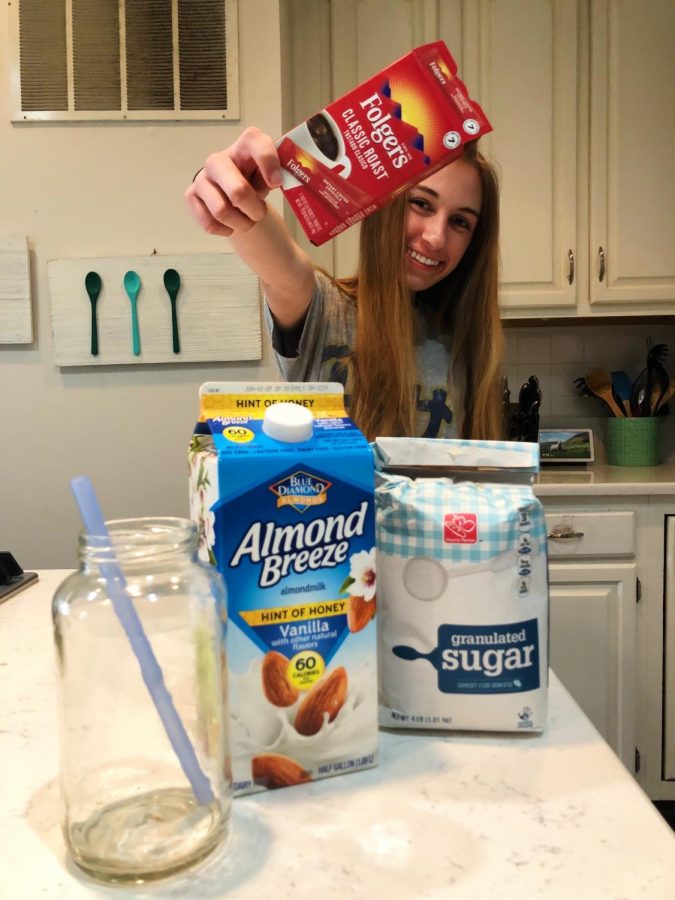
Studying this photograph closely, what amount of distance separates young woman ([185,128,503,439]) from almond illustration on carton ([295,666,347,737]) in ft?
1.81

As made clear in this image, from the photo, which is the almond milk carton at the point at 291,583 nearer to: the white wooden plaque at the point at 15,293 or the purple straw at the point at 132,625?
the purple straw at the point at 132,625

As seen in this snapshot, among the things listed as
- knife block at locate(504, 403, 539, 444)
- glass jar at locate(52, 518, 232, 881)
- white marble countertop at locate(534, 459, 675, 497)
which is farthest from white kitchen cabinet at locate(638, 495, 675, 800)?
glass jar at locate(52, 518, 232, 881)

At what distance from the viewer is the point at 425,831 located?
416mm

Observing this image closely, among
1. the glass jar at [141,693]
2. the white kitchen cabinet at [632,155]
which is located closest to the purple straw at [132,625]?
the glass jar at [141,693]

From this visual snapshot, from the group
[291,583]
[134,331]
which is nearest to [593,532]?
[134,331]

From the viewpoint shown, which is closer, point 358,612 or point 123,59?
point 358,612

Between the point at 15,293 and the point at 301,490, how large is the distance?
1727mm

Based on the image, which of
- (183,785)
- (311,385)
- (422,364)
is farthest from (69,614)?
(422,364)

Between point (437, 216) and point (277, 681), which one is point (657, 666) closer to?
point (437, 216)

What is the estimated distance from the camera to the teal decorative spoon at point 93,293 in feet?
6.30

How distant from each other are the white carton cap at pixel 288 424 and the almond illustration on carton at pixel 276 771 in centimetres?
20

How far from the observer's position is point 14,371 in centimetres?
197

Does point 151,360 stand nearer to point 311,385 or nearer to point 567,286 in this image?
point 567,286

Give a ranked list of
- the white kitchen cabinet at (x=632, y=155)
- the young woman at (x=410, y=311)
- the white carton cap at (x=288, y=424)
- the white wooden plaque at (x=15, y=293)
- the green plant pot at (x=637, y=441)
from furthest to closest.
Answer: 1. the green plant pot at (x=637, y=441)
2. the white kitchen cabinet at (x=632, y=155)
3. the white wooden plaque at (x=15, y=293)
4. the young woman at (x=410, y=311)
5. the white carton cap at (x=288, y=424)
